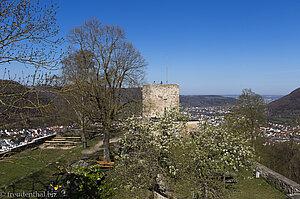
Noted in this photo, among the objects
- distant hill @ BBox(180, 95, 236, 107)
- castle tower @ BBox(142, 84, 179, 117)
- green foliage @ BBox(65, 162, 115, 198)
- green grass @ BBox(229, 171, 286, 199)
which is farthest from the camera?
castle tower @ BBox(142, 84, 179, 117)

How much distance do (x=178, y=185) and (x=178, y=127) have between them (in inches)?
73.6

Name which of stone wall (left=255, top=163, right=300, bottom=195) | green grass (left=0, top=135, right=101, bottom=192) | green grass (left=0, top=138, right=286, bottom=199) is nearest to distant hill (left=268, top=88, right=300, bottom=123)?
stone wall (left=255, top=163, right=300, bottom=195)

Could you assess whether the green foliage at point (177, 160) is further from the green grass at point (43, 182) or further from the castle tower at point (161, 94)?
the castle tower at point (161, 94)

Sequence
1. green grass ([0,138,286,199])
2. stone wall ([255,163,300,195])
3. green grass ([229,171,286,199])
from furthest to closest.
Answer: green grass ([229,171,286,199]) → stone wall ([255,163,300,195]) → green grass ([0,138,286,199])

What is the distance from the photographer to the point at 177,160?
6652 millimetres

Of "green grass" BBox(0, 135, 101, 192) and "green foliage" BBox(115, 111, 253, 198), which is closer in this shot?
"green foliage" BBox(115, 111, 253, 198)

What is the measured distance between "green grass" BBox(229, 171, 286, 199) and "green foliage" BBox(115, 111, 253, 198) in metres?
2.07

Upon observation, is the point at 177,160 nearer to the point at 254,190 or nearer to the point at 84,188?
the point at 84,188

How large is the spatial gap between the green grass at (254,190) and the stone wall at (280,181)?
236mm

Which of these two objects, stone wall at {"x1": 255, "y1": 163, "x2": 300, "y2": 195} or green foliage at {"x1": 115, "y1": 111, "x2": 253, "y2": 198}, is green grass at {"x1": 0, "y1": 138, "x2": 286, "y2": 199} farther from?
green foliage at {"x1": 115, "y1": 111, "x2": 253, "y2": 198}

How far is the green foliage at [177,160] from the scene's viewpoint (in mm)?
6102

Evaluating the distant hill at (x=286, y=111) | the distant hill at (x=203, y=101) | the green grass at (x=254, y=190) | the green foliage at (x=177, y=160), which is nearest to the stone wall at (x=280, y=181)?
the green grass at (x=254, y=190)

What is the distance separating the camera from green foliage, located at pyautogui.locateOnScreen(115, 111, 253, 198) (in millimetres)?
6102

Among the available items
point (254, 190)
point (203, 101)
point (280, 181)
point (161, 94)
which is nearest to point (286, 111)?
point (203, 101)
